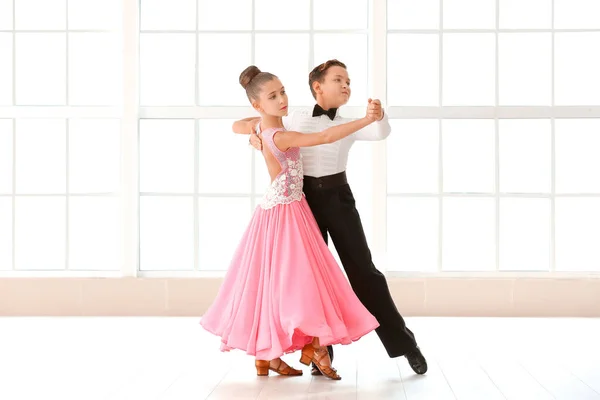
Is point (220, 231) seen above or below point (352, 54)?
below

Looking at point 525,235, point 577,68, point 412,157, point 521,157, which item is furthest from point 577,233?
point 412,157

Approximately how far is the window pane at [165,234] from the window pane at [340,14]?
145cm

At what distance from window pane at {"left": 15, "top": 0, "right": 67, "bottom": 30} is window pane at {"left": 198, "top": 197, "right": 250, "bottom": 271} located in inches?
60.0

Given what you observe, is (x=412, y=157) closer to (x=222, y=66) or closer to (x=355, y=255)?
(x=222, y=66)

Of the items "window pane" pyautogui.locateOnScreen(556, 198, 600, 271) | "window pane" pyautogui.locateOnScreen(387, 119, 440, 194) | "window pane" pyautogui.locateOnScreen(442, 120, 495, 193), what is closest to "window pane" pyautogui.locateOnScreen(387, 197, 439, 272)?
"window pane" pyautogui.locateOnScreen(387, 119, 440, 194)

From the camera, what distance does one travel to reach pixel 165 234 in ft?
18.4

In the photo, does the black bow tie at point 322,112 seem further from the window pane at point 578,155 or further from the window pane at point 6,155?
the window pane at point 6,155

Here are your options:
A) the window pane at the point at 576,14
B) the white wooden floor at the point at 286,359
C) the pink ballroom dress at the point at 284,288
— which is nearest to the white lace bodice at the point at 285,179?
the pink ballroom dress at the point at 284,288

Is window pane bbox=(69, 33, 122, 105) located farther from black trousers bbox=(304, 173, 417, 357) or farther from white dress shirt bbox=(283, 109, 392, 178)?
black trousers bbox=(304, 173, 417, 357)

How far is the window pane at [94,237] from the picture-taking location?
553 centimetres

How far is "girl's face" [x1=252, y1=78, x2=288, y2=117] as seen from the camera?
11.2 feet

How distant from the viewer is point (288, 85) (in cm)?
549

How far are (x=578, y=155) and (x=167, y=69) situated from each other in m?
2.70

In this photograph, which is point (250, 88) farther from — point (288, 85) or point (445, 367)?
point (288, 85)
